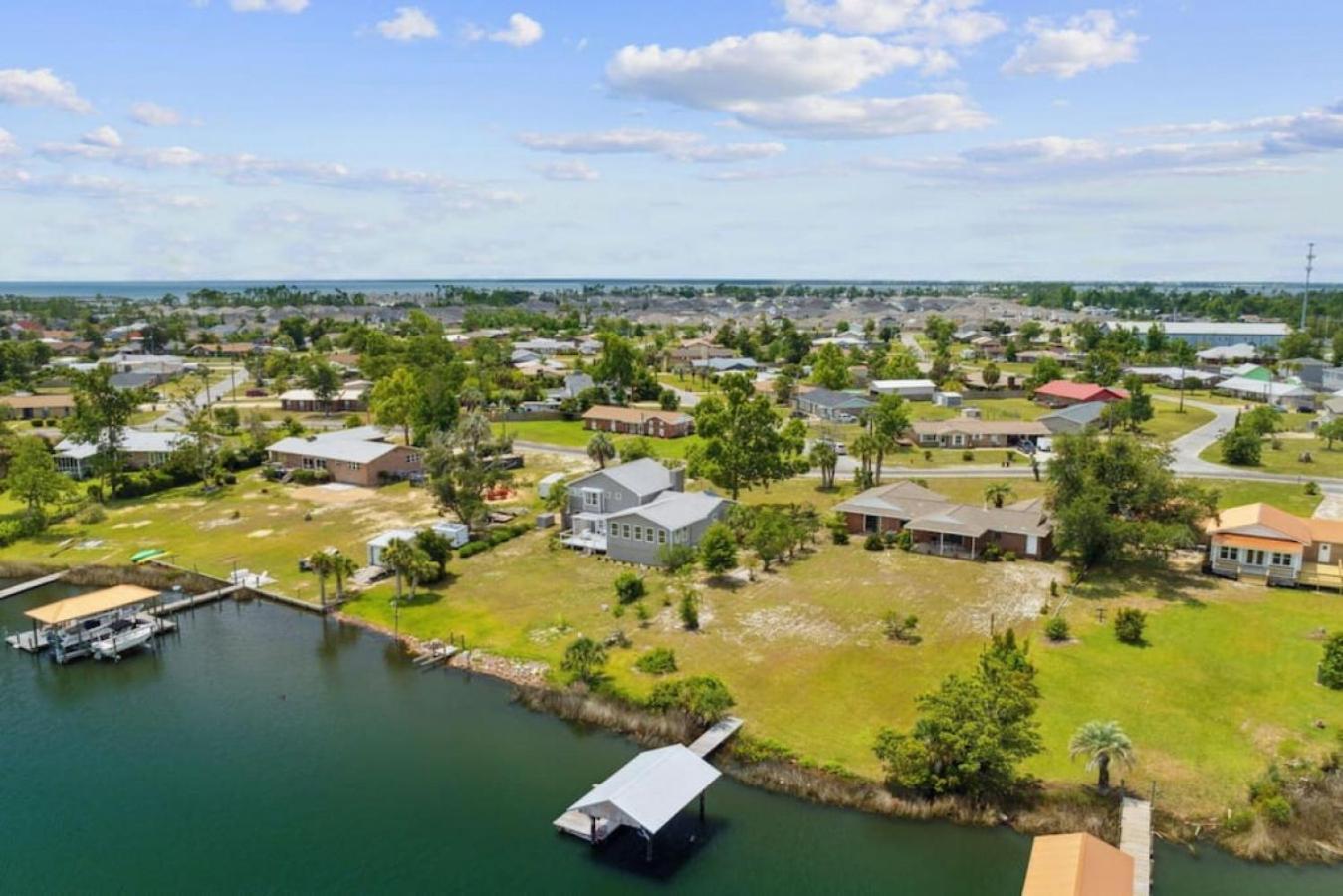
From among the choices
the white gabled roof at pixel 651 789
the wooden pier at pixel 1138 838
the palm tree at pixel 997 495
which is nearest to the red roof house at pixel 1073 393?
the palm tree at pixel 997 495

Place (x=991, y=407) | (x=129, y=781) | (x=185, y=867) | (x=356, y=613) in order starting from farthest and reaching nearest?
(x=991, y=407)
(x=356, y=613)
(x=129, y=781)
(x=185, y=867)

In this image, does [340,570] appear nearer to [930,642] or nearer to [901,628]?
[901,628]

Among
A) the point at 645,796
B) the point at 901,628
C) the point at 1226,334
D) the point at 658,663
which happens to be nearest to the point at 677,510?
the point at 658,663

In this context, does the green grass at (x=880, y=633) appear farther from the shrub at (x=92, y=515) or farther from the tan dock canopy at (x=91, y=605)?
the tan dock canopy at (x=91, y=605)

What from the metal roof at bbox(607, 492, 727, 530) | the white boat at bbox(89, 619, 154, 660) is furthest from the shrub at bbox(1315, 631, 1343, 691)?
the white boat at bbox(89, 619, 154, 660)

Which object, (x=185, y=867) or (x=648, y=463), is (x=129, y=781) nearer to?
(x=185, y=867)

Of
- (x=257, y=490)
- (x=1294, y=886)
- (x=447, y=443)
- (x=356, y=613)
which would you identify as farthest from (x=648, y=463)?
(x=1294, y=886)
